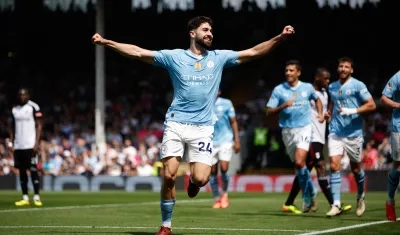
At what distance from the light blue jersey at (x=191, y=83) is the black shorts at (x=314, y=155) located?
566 centimetres

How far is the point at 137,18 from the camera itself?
41906mm

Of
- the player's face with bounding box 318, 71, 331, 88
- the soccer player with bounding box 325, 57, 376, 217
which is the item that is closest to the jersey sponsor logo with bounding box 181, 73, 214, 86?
the soccer player with bounding box 325, 57, 376, 217

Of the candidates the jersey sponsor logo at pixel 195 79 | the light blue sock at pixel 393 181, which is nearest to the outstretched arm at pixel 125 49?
the jersey sponsor logo at pixel 195 79

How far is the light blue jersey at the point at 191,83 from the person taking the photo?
11164 mm

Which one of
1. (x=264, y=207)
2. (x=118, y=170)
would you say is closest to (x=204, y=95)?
(x=264, y=207)

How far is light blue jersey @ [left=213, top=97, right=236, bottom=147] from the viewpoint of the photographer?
18.8 metres

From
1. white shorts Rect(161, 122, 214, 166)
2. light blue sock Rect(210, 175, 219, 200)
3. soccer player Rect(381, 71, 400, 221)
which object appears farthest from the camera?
light blue sock Rect(210, 175, 219, 200)

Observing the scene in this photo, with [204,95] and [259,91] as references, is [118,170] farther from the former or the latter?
[204,95]

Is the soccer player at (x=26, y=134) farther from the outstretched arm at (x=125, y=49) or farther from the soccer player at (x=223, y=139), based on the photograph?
the outstretched arm at (x=125, y=49)

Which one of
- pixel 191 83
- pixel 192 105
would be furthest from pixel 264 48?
pixel 192 105

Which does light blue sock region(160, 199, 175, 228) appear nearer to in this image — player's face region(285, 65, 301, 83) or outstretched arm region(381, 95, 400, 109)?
outstretched arm region(381, 95, 400, 109)

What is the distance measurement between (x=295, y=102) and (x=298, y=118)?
277 millimetres

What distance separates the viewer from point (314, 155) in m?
16.6

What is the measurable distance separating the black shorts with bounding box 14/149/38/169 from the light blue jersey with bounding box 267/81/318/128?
5.70 meters
